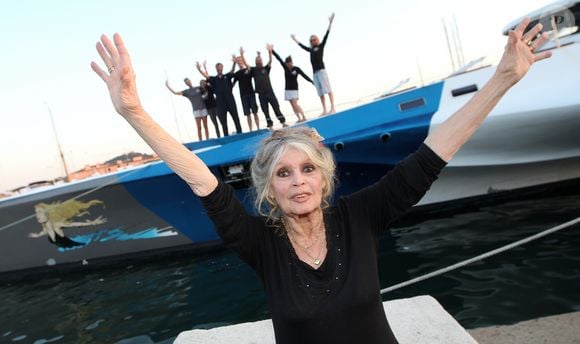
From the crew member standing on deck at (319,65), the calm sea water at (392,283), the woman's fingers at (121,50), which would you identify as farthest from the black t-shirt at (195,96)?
the woman's fingers at (121,50)

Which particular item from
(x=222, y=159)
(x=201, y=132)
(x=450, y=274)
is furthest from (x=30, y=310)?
(x=450, y=274)

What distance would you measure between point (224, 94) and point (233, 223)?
770 cm

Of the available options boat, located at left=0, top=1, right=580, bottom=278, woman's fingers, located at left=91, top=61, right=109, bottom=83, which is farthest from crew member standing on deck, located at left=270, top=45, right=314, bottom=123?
woman's fingers, located at left=91, top=61, right=109, bottom=83

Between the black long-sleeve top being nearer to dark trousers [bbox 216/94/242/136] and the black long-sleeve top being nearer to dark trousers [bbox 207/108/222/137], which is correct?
dark trousers [bbox 216/94/242/136]

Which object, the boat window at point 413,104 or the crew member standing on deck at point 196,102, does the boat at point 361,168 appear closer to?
the boat window at point 413,104

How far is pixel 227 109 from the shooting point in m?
9.13

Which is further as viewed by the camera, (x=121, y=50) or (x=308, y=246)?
(x=308, y=246)

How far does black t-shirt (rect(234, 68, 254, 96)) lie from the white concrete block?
21.7 ft

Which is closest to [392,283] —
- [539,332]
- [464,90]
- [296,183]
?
[539,332]

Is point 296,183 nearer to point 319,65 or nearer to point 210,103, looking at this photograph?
point 319,65

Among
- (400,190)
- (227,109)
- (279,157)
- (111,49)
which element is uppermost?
(227,109)

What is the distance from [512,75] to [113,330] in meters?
5.18

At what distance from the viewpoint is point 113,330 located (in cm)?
529

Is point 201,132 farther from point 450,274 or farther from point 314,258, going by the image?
point 314,258
